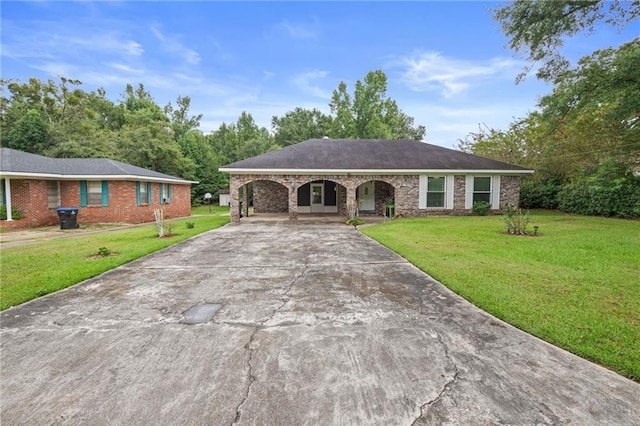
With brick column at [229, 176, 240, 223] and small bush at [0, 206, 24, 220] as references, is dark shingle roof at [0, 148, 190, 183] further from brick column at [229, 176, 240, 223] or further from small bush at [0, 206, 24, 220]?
brick column at [229, 176, 240, 223]

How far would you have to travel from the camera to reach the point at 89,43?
53.7ft

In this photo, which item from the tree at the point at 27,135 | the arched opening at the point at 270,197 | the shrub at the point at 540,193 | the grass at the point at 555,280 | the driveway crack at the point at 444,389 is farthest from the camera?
the tree at the point at 27,135

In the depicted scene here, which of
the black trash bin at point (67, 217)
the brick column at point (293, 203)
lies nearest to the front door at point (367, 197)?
the brick column at point (293, 203)

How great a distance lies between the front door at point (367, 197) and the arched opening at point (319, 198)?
5.68 feet

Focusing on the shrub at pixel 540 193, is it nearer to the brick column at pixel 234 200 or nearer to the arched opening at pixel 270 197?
the arched opening at pixel 270 197

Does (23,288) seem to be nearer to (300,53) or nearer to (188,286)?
(188,286)

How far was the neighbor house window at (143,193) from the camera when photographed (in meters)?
16.0

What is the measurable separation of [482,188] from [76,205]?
20283 mm

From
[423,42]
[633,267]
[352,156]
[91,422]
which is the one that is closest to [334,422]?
[91,422]

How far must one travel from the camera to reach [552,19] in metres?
9.87

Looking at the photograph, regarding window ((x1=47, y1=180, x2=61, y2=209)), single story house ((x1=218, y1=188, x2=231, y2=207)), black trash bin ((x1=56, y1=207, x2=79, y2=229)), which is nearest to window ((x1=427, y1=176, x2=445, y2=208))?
black trash bin ((x1=56, y1=207, x2=79, y2=229))

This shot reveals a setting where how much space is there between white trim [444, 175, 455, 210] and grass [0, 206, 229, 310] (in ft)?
40.6

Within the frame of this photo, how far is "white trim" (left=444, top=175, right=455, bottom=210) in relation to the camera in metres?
15.6

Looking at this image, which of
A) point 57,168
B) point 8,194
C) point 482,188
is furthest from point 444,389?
point 57,168
